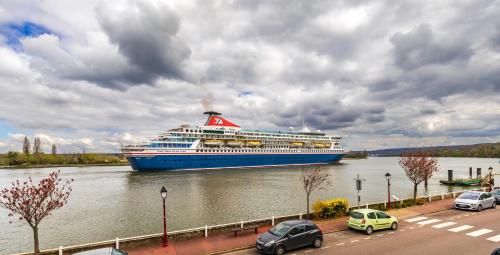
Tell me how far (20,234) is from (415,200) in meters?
32.1

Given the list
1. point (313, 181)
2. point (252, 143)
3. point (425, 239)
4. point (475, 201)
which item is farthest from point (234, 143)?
point (425, 239)

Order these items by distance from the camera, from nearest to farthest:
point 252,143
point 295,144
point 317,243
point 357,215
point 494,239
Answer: point 317,243, point 494,239, point 357,215, point 252,143, point 295,144

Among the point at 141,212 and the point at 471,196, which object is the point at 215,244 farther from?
the point at 471,196

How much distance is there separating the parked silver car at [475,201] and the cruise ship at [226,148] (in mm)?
66520

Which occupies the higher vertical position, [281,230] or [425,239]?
[281,230]

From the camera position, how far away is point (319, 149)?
109m

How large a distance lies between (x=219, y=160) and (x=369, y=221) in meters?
72.2

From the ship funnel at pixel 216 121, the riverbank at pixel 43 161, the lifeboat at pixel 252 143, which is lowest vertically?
the riverbank at pixel 43 161

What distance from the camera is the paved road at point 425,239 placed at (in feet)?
44.0

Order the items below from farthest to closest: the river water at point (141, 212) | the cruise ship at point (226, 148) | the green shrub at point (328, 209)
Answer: the cruise ship at point (226, 148) < the river water at point (141, 212) < the green shrub at point (328, 209)

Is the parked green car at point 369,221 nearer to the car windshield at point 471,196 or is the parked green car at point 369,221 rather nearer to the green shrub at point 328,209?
the green shrub at point 328,209

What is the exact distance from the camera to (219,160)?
86.6 meters

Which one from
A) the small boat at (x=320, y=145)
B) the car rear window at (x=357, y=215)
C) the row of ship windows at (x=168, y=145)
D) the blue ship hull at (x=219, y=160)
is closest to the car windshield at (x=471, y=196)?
the car rear window at (x=357, y=215)

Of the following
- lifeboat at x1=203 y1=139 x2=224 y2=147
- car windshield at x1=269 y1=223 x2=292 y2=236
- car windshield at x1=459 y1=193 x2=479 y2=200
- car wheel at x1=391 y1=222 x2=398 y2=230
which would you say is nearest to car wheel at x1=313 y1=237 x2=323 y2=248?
car windshield at x1=269 y1=223 x2=292 y2=236
